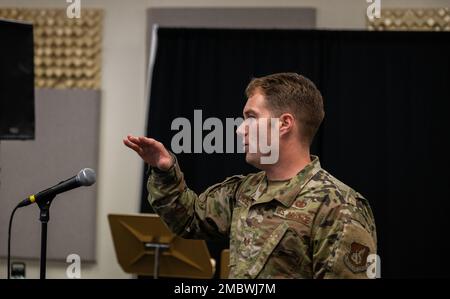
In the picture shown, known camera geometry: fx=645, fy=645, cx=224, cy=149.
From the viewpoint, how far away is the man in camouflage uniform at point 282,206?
1.73 metres

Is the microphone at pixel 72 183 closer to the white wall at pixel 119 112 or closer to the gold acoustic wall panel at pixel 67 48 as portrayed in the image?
the white wall at pixel 119 112

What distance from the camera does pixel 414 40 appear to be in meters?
4.75

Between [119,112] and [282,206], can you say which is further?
[119,112]

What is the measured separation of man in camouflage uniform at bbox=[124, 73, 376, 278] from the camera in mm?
1733

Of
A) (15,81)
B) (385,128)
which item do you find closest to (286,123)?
(15,81)

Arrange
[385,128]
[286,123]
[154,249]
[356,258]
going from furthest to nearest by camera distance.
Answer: [385,128] → [154,249] → [286,123] → [356,258]

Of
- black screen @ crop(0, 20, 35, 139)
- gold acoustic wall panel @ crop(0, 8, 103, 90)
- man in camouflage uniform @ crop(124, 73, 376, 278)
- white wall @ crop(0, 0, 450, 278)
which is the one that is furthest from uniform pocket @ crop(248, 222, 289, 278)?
gold acoustic wall panel @ crop(0, 8, 103, 90)

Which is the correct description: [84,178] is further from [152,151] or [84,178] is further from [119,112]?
[119,112]

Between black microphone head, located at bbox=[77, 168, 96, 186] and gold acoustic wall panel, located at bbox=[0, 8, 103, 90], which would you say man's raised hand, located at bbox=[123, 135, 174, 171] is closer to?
black microphone head, located at bbox=[77, 168, 96, 186]

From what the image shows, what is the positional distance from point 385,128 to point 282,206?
121 inches

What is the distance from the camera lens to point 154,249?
3756 millimetres

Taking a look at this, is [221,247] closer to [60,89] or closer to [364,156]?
[364,156]

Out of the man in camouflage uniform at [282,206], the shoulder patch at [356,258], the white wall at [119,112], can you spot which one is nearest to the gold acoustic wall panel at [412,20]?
the white wall at [119,112]
